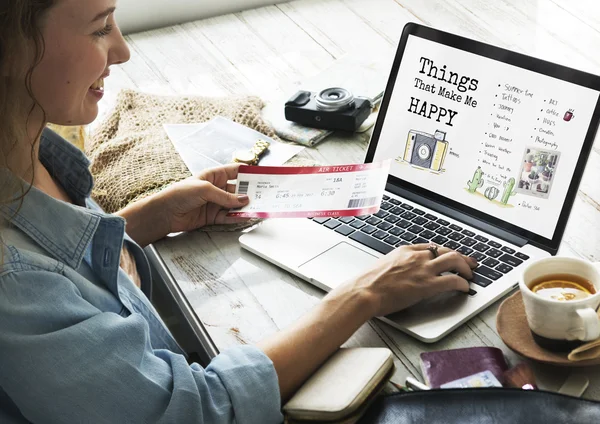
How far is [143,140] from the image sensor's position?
154cm

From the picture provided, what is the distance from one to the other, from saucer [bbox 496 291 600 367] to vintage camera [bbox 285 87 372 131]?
1.83 feet

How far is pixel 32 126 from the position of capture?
0.96m

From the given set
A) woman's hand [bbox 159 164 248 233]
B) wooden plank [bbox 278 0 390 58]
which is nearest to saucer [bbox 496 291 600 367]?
woman's hand [bbox 159 164 248 233]

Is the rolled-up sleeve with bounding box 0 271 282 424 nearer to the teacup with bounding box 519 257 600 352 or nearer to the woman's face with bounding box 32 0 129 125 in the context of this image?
the woman's face with bounding box 32 0 129 125

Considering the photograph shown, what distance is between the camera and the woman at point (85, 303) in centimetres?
86

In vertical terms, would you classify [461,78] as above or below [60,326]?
above

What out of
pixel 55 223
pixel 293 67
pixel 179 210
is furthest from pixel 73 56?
pixel 293 67

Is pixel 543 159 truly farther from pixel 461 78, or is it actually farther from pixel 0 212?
pixel 0 212

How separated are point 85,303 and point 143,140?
0.67m

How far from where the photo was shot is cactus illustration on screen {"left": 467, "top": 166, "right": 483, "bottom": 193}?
1263 millimetres

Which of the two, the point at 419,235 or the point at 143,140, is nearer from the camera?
the point at 419,235

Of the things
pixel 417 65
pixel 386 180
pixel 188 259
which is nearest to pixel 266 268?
pixel 188 259

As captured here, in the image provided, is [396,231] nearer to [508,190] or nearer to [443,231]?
[443,231]

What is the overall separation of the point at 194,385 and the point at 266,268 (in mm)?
328
